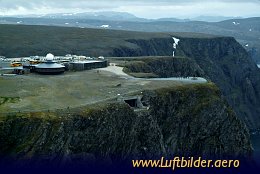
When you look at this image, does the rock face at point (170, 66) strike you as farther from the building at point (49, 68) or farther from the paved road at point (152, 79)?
the building at point (49, 68)

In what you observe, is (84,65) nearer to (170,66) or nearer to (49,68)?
(49,68)

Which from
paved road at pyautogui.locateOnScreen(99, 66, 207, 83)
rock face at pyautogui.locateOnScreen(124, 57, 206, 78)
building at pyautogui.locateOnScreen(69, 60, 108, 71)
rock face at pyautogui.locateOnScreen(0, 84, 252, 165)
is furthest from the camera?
rock face at pyautogui.locateOnScreen(124, 57, 206, 78)

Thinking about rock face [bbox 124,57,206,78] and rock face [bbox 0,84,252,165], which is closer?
rock face [bbox 0,84,252,165]

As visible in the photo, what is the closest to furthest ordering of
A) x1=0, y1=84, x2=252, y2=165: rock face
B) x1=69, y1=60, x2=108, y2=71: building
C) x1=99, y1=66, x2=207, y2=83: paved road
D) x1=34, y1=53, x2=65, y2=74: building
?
x1=0, y1=84, x2=252, y2=165: rock face < x1=99, y1=66, x2=207, y2=83: paved road < x1=34, y1=53, x2=65, y2=74: building < x1=69, y1=60, x2=108, y2=71: building

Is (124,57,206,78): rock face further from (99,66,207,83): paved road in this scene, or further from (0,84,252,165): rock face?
(0,84,252,165): rock face

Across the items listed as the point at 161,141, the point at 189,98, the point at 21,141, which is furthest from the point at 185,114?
the point at 21,141

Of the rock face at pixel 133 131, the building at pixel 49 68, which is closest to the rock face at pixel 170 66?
the building at pixel 49 68

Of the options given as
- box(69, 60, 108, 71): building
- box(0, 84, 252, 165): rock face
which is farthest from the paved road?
box(0, 84, 252, 165): rock face

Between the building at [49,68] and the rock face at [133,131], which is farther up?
the building at [49,68]

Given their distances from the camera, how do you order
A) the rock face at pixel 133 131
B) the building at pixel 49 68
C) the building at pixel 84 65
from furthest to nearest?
1. the building at pixel 84 65
2. the building at pixel 49 68
3. the rock face at pixel 133 131

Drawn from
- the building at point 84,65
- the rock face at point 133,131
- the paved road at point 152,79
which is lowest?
the rock face at point 133,131
